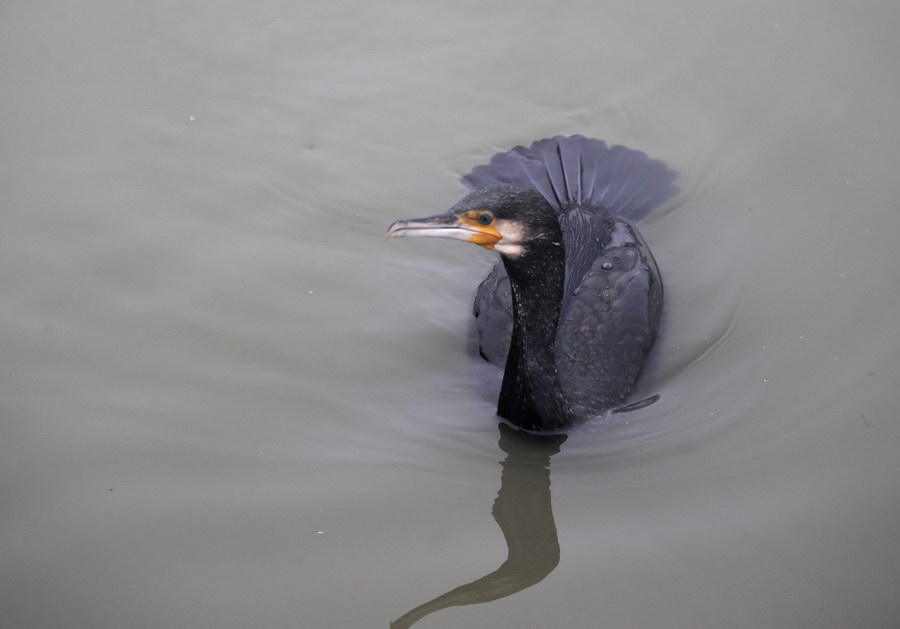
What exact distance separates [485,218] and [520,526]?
4.39 feet

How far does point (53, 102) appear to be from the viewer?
653 centimetres

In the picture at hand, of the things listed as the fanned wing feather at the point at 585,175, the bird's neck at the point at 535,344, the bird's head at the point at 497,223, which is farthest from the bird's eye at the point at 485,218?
the fanned wing feather at the point at 585,175

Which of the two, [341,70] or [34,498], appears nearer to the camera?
[34,498]

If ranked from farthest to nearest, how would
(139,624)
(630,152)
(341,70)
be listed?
(341,70) < (630,152) < (139,624)

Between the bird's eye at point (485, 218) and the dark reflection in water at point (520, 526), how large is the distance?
3.73 ft

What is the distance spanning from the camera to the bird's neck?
4.51 metres

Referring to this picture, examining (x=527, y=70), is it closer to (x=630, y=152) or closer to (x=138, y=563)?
(x=630, y=152)

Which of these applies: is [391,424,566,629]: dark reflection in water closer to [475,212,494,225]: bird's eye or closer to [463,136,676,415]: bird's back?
[463,136,676,415]: bird's back

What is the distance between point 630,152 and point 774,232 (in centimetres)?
95

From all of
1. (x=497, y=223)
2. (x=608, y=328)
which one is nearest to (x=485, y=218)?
(x=497, y=223)

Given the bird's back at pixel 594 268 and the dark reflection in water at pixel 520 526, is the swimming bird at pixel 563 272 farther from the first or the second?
the dark reflection in water at pixel 520 526

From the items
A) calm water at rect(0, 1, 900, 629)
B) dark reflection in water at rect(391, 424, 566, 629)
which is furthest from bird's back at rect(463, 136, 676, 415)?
dark reflection in water at rect(391, 424, 566, 629)

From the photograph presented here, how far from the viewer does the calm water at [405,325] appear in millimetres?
4273

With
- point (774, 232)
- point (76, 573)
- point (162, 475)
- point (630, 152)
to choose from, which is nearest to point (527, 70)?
point (630, 152)
